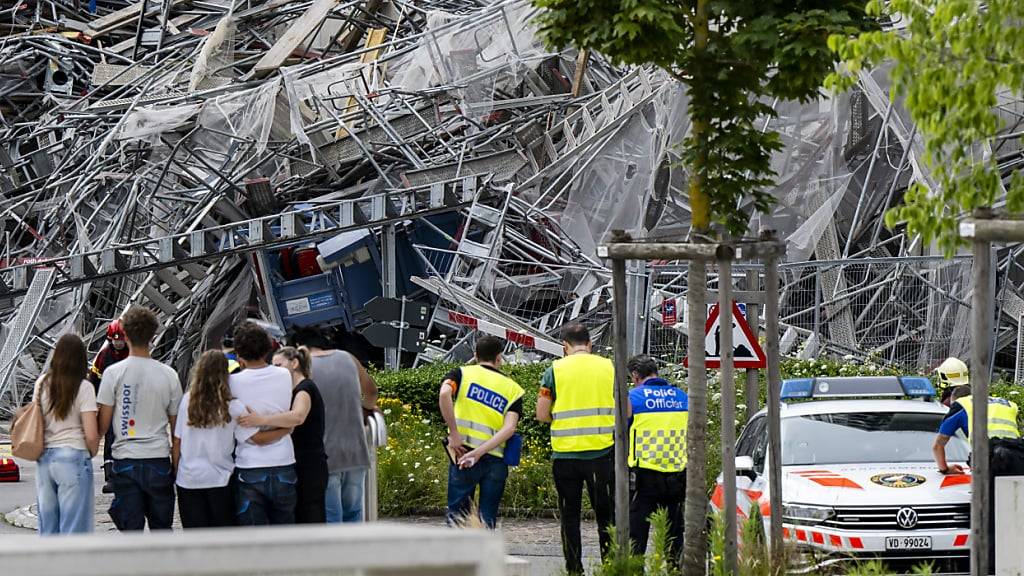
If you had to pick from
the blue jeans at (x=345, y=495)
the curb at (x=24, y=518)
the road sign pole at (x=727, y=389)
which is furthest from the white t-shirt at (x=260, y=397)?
the curb at (x=24, y=518)

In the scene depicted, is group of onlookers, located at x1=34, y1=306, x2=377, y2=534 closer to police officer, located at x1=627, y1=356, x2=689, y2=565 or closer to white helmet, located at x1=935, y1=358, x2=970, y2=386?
police officer, located at x1=627, y1=356, x2=689, y2=565

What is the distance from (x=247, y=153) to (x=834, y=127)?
29.5 feet

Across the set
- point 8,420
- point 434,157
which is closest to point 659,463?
point 434,157

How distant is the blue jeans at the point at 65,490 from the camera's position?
845 centimetres

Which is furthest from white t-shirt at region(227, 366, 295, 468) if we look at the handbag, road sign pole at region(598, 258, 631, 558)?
road sign pole at region(598, 258, 631, 558)

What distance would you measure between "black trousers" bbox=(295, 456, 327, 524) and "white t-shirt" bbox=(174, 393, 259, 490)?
455 mm

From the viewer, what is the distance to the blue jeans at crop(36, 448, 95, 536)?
8453 mm

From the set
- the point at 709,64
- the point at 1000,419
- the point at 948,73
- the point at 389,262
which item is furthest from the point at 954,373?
the point at 389,262

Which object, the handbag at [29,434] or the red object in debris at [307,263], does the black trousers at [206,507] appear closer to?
the handbag at [29,434]

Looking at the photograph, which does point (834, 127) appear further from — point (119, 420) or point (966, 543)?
point (119, 420)

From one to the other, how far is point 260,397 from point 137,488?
0.89 meters

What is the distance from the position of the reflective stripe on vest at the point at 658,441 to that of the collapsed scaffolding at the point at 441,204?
26.2 ft

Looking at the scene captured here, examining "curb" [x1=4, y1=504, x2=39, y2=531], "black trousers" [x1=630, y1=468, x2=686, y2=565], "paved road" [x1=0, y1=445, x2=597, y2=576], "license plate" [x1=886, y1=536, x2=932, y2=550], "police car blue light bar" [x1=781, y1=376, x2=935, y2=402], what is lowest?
"paved road" [x1=0, y1=445, x2=597, y2=576]

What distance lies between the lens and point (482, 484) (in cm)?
1003
